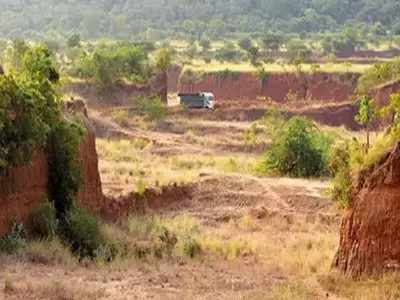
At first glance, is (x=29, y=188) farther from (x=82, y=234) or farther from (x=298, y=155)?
(x=298, y=155)

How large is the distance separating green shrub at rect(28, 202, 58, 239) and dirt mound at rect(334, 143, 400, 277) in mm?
5862

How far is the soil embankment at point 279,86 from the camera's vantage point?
60719 millimetres

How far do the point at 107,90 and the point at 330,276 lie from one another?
38.7 meters

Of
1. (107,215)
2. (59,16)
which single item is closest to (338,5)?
(59,16)

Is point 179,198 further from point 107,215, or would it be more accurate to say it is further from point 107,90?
point 107,90

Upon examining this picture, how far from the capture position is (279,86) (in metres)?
62.3

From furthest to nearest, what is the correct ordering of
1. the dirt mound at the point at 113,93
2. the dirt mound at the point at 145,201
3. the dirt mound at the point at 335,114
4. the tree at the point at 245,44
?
the tree at the point at 245,44
the dirt mound at the point at 335,114
the dirt mound at the point at 113,93
the dirt mound at the point at 145,201

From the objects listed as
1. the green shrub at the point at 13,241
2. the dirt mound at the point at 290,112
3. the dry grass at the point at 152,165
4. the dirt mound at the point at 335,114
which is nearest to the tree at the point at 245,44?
the dirt mound at the point at 290,112

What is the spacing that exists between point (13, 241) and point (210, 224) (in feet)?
28.3

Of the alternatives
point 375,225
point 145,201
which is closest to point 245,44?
point 145,201

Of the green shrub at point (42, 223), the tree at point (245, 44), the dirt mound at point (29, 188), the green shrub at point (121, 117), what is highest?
the tree at point (245, 44)

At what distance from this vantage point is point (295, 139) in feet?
105

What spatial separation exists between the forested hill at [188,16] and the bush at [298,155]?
230ft

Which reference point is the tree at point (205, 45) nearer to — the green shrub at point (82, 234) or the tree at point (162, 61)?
the tree at point (162, 61)
